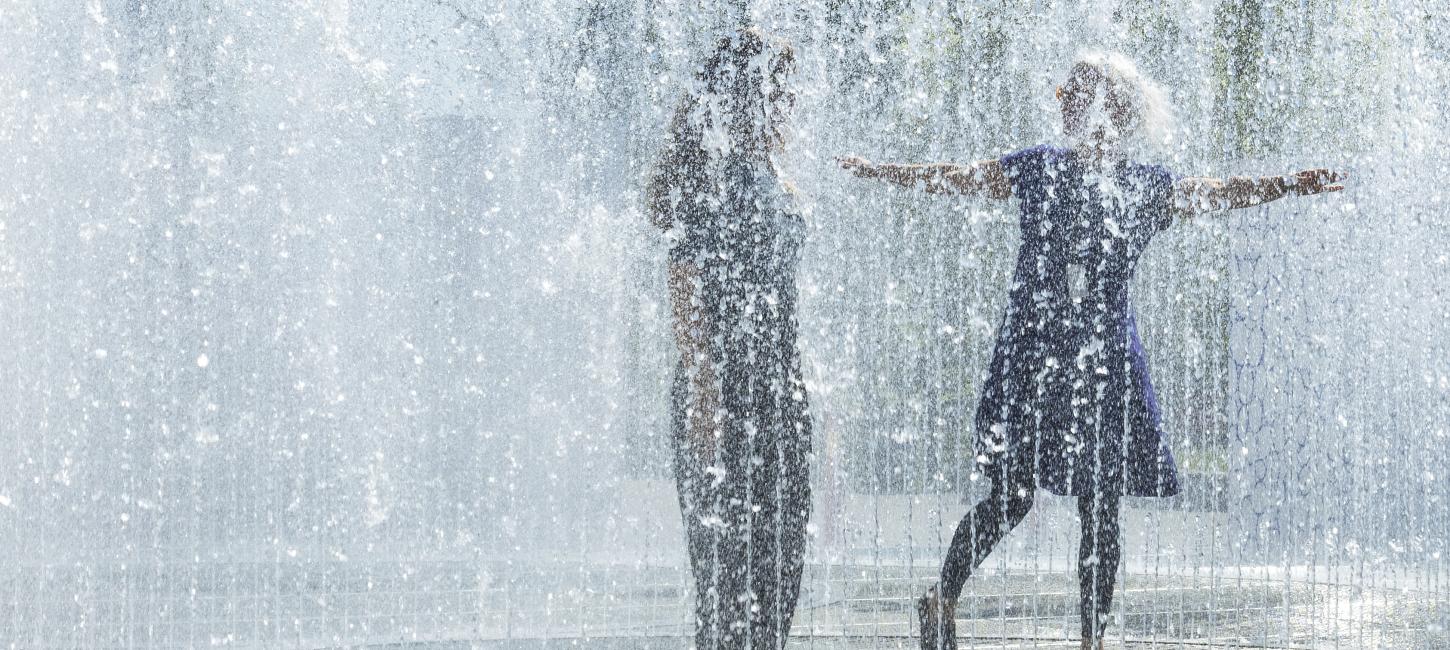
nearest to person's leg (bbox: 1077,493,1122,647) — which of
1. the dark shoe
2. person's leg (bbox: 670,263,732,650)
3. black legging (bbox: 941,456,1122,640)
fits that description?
black legging (bbox: 941,456,1122,640)

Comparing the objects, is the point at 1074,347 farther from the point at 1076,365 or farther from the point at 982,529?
the point at 982,529

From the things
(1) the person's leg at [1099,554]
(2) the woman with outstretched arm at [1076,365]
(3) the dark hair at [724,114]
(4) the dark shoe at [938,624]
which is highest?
(3) the dark hair at [724,114]

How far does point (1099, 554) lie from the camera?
304 cm

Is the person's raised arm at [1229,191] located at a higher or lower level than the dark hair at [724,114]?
lower

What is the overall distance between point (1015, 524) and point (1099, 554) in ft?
0.63

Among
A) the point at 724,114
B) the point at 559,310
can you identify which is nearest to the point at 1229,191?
the point at 724,114

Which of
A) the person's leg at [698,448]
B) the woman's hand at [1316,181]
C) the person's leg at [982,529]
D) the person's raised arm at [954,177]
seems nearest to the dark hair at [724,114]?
the person's leg at [698,448]

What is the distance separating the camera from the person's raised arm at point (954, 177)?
310cm

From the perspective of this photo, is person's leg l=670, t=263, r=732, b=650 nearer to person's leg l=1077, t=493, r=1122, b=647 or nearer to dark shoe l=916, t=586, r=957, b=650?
dark shoe l=916, t=586, r=957, b=650

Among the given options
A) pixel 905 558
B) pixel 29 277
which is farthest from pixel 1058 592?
pixel 29 277

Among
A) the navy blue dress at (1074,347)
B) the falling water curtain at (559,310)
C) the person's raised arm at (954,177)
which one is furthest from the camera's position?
the falling water curtain at (559,310)

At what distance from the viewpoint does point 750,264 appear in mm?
2861

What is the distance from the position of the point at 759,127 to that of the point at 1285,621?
2585 mm

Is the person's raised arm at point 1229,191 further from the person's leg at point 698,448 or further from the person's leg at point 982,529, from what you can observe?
the person's leg at point 698,448
